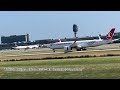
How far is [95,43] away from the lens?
349 feet
